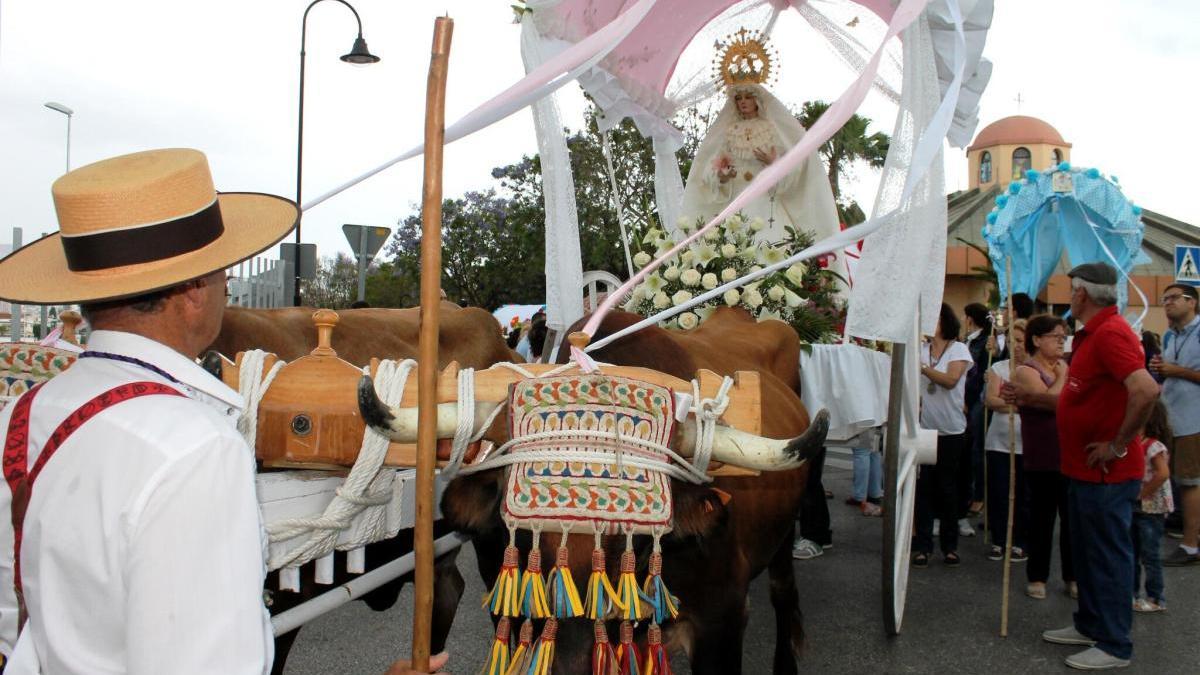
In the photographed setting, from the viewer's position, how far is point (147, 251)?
1.49 metres

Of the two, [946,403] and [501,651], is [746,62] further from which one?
[501,651]

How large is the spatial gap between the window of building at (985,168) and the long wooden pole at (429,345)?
184 ft

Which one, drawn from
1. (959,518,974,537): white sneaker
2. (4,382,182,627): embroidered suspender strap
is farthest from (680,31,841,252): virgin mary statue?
(4,382,182,627): embroidered suspender strap

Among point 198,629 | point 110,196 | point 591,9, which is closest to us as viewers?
point 198,629

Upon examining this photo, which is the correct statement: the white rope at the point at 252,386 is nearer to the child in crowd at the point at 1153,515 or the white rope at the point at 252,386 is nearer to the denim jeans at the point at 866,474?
the child in crowd at the point at 1153,515

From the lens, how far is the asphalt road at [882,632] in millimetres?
5129

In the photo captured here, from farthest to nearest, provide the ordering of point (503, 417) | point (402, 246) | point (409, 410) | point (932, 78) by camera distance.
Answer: point (402, 246) → point (932, 78) → point (503, 417) → point (409, 410)

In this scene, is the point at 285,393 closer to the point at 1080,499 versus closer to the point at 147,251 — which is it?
the point at 147,251

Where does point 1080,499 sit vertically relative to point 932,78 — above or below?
below

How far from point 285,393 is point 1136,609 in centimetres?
594

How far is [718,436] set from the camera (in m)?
2.19

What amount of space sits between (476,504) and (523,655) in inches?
16.4

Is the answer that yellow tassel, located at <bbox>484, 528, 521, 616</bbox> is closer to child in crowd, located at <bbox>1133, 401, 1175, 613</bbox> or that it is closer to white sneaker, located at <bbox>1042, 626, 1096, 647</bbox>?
white sneaker, located at <bbox>1042, 626, 1096, 647</bbox>

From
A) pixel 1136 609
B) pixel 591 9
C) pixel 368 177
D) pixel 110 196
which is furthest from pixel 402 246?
pixel 110 196
